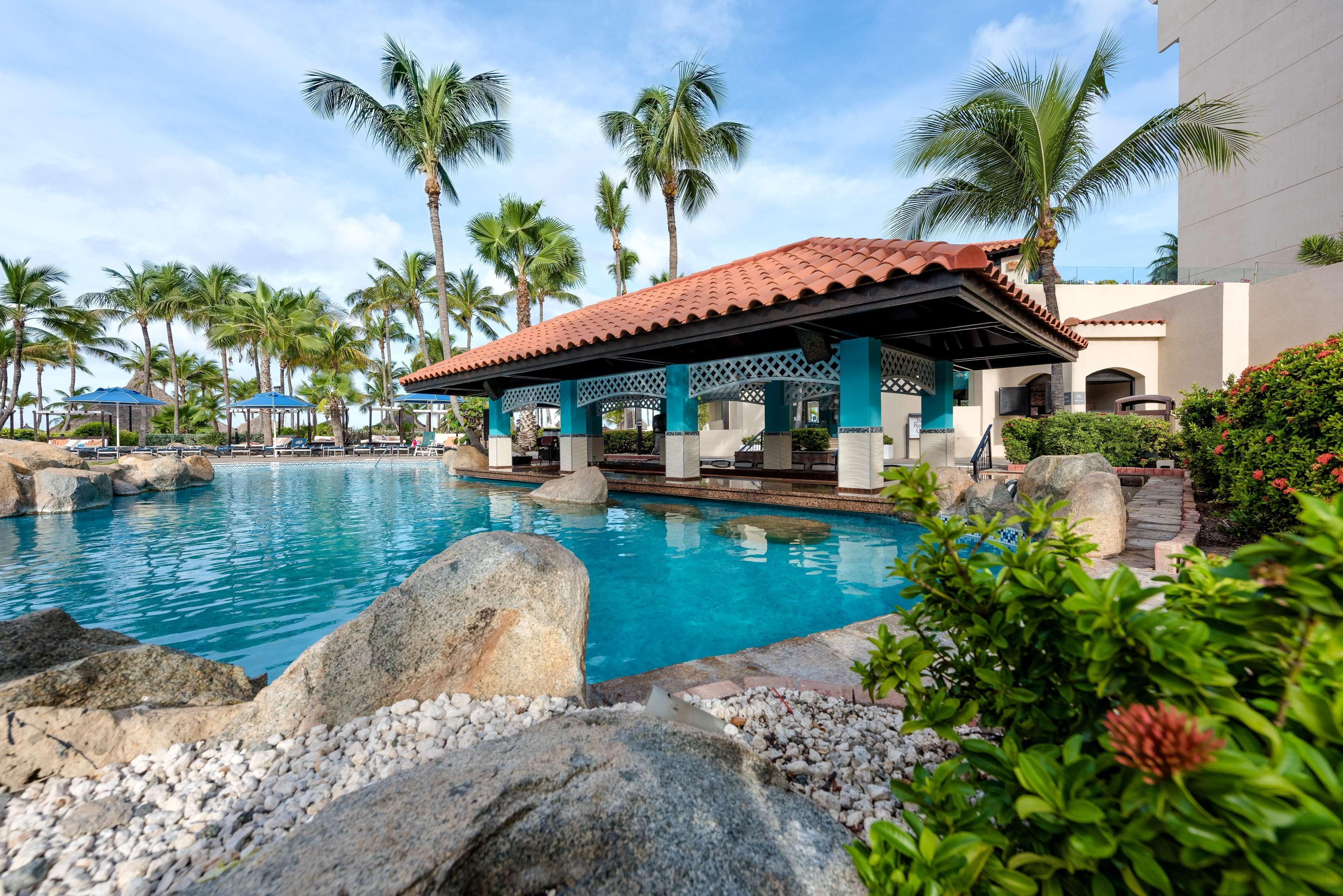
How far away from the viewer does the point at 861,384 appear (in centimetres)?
911

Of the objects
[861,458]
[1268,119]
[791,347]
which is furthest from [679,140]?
[1268,119]

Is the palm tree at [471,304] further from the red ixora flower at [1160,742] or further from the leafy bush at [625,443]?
the red ixora flower at [1160,742]

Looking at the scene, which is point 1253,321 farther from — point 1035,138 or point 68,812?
point 68,812

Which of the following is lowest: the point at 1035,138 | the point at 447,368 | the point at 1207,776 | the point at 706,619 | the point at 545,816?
the point at 706,619

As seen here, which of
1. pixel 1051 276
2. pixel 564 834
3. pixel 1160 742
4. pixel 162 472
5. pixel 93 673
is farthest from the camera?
pixel 162 472

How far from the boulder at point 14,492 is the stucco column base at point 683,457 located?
12.3 m

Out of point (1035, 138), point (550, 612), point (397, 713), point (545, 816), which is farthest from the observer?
point (1035, 138)

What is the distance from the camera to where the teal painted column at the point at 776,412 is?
14.6m

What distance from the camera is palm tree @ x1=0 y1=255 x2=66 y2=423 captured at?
80.1 ft

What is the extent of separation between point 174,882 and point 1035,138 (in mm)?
14207

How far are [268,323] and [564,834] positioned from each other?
4029 cm

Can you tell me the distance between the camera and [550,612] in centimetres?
292

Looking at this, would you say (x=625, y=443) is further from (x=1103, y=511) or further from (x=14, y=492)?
(x=1103, y=511)

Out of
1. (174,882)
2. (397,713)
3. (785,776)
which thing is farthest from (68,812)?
(785,776)
